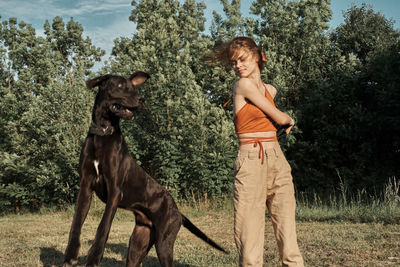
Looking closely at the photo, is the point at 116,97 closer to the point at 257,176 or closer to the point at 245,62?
the point at 245,62

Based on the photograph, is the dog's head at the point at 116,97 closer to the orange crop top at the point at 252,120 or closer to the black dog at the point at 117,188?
the black dog at the point at 117,188

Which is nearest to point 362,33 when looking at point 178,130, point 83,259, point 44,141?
point 178,130

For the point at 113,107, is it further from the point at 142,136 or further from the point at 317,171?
the point at 317,171

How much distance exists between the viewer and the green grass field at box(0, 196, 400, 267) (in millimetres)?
5160

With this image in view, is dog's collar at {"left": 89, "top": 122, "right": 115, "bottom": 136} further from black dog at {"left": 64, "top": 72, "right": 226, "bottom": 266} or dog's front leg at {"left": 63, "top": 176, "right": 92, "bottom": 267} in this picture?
dog's front leg at {"left": 63, "top": 176, "right": 92, "bottom": 267}

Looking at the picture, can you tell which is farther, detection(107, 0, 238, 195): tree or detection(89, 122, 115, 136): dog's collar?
detection(107, 0, 238, 195): tree

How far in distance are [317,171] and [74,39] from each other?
19628 mm

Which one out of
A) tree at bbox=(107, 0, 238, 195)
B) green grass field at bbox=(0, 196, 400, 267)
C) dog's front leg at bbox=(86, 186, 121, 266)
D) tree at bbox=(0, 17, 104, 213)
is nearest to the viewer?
dog's front leg at bbox=(86, 186, 121, 266)

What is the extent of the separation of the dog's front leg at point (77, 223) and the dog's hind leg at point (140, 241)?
0.56m

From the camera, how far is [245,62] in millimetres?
3252

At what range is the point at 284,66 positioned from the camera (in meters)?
Answer: 16.0

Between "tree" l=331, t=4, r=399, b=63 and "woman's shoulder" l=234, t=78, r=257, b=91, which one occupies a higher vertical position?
"tree" l=331, t=4, r=399, b=63

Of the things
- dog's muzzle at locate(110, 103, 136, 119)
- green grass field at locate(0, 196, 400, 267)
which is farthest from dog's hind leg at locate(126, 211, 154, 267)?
green grass field at locate(0, 196, 400, 267)

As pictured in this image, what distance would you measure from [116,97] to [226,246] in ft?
11.1
